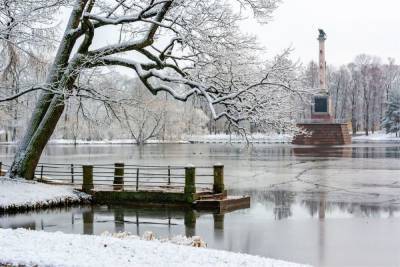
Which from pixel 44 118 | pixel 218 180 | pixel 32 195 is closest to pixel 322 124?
pixel 218 180

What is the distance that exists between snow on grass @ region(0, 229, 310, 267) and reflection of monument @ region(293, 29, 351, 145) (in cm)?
7338

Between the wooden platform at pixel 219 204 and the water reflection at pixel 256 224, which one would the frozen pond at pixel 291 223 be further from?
the wooden platform at pixel 219 204

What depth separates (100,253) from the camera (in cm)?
870

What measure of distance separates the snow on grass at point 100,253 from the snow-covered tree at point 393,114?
95270mm

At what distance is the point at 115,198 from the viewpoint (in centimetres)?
2094

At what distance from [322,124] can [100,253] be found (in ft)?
249

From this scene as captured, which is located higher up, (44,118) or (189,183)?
(44,118)

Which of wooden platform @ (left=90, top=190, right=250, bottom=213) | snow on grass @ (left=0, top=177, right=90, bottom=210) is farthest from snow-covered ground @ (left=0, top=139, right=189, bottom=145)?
wooden platform @ (left=90, top=190, right=250, bottom=213)

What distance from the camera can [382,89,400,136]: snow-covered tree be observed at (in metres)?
100

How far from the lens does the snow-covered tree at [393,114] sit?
100000 mm

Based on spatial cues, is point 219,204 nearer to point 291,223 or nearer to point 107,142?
point 291,223

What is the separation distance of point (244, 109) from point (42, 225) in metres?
7.92

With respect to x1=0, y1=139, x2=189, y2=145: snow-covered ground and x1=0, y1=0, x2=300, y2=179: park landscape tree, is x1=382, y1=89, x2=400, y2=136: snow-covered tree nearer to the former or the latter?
x1=0, y1=139, x2=189, y2=145: snow-covered ground

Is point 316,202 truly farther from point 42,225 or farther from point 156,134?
point 156,134
